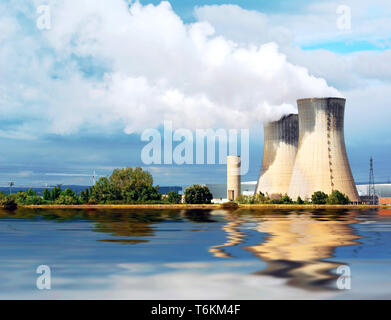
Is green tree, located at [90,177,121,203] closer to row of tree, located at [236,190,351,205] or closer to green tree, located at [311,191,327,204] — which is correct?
row of tree, located at [236,190,351,205]

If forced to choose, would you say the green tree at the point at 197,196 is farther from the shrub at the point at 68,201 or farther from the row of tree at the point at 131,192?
the shrub at the point at 68,201

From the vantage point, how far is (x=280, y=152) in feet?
312

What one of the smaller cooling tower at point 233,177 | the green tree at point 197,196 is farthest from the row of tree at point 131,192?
the smaller cooling tower at point 233,177

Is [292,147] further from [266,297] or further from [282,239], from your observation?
[266,297]

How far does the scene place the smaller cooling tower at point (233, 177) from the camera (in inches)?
5025

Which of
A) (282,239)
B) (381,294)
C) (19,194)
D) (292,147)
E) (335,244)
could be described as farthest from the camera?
(19,194)

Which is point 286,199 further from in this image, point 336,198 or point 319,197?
point 336,198

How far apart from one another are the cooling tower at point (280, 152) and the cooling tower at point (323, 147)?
8.00 meters

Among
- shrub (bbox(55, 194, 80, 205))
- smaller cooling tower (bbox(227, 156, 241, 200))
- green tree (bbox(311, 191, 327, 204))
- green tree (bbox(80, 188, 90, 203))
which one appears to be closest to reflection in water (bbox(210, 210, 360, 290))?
green tree (bbox(311, 191, 327, 204))

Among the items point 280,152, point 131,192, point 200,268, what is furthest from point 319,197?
point 200,268

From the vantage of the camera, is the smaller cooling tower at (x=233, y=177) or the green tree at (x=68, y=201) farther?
the smaller cooling tower at (x=233, y=177)
